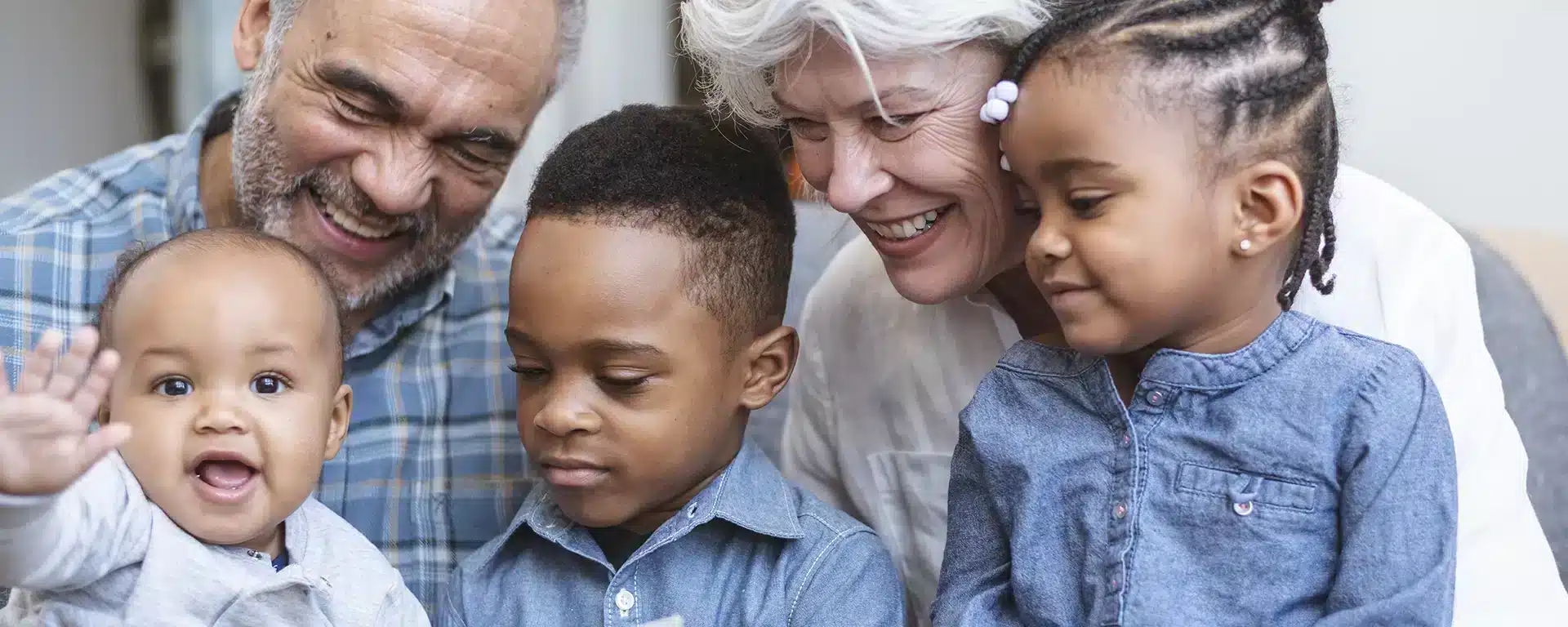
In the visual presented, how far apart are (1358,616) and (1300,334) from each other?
0.26m

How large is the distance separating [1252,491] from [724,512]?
60cm

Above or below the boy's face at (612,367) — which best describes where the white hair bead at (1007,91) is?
above

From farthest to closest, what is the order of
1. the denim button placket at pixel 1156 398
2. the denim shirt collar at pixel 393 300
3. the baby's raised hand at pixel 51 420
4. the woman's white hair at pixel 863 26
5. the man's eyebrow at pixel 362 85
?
the denim shirt collar at pixel 393 300 → the man's eyebrow at pixel 362 85 → the woman's white hair at pixel 863 26 → the denim button placket at pixel 1156 398 → the baby's raised hand at pixel 51 420

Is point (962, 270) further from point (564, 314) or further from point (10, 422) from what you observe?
point (10, 422)

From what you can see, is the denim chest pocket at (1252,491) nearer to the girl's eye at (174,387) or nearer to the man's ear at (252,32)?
the girl's eye at (174,387)

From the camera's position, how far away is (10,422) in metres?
1.05

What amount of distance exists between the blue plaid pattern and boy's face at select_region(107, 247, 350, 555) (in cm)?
52

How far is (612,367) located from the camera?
154cm

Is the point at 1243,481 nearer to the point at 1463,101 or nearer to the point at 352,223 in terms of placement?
the point at 352,223

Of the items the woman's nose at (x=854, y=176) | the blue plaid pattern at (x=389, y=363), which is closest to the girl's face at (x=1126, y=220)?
the woman's nose at (x=854, y=176)

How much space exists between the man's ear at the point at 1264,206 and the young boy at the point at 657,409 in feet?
1.92

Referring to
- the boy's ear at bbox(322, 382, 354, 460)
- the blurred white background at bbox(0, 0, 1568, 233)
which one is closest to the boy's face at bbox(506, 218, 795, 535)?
the boy's ear at bbox(322, 382, 354, 460)

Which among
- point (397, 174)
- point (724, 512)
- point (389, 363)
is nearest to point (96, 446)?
point (724, 512)

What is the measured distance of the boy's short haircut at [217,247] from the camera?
4.57ft
